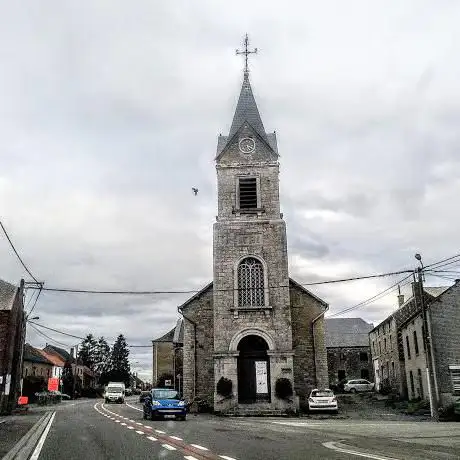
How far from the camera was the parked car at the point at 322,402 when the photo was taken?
2859cm

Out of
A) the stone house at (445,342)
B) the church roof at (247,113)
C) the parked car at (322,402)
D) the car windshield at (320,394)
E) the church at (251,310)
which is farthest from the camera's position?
the church roof at (247,113)

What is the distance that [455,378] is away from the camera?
30844 mm

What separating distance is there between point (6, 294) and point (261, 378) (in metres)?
21.1

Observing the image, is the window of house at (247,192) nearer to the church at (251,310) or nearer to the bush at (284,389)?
the church at (251,310)

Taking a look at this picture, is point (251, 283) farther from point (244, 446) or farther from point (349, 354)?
point (349, 354)

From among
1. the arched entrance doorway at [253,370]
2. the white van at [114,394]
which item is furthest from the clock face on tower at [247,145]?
the white van at [114,394]

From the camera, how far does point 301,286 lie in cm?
3366

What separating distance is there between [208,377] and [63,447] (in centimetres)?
2105

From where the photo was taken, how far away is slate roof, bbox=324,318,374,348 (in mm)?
64438

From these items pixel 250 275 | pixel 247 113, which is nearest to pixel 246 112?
pixel 247 113

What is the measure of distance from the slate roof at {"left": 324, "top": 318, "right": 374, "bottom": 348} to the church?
31813 mm

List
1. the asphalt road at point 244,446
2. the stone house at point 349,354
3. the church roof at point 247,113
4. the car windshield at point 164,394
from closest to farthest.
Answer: the asphalt road at point 244,446 < the car windshield at point 164,394 < the church roof at point 247,113 < the stone house at point 349,354

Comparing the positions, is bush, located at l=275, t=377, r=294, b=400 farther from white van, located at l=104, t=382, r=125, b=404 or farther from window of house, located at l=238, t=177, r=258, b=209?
white van, located at l=104, t=382, r=125, b=404

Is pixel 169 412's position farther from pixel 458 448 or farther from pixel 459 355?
pixel 459 355
